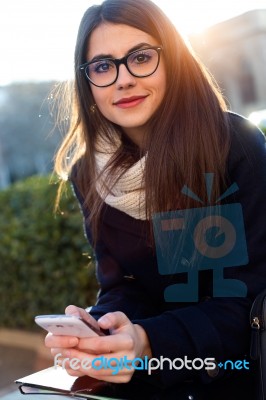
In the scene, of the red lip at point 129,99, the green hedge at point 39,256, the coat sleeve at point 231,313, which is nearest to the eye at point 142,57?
the red lip at point 129,99

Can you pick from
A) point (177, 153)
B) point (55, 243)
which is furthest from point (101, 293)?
point (55, 243)

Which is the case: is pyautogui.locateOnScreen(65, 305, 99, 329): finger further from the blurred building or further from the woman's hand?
the blurred building

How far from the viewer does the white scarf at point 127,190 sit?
1905mm

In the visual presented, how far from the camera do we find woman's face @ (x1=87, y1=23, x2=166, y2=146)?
1886mm

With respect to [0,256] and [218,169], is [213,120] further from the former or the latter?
[0,256]

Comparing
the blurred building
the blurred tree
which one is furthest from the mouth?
the blurred tree

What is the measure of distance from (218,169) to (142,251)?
388 millimetres

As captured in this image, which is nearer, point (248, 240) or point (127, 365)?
point (127, 365)

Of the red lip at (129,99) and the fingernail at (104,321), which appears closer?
the fingernail at (104,321)

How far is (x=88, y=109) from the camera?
83.8 inches

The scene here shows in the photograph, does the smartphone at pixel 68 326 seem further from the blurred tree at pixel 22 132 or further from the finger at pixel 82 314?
the blurred tree at pixel 22 132

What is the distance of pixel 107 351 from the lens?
150 centimetres

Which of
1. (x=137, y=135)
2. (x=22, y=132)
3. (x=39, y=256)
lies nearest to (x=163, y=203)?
(x=137, y=135)

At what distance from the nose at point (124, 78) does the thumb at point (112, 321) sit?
703 millimetres
